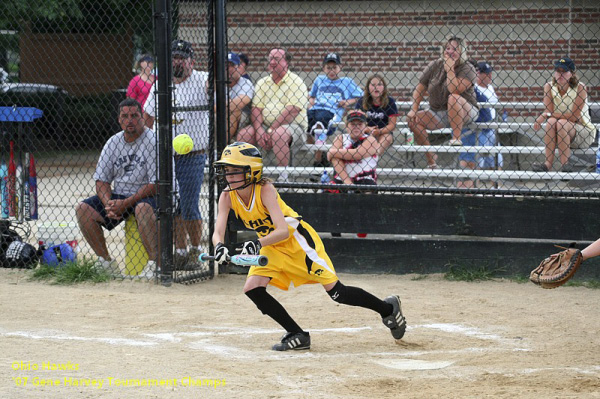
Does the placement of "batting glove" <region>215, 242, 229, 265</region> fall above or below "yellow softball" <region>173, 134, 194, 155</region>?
below

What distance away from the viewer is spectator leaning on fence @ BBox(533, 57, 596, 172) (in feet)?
28.9

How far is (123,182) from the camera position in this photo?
26.9 ft

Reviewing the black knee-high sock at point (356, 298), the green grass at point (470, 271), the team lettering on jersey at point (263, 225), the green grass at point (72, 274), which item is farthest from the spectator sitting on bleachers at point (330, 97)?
the black knee-high sock at point (356, 298)

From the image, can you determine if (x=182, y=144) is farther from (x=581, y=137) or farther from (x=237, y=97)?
(x=581, y=137)

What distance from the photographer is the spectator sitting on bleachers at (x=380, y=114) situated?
30.3 feet

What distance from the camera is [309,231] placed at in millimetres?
5922

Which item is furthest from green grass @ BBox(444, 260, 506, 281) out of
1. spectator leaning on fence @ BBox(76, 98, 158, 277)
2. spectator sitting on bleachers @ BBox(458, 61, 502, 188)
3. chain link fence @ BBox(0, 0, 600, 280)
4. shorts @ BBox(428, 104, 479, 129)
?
spectator leaning on fence @ BBox(76, 98, 158, 277)

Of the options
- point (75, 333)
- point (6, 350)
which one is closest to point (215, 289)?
point (75, 333)

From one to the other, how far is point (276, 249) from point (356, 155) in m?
3.17

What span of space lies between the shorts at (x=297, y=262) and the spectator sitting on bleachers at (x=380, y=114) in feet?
11.8

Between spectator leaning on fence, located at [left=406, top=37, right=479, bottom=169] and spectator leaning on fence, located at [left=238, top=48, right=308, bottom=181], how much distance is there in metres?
1.35

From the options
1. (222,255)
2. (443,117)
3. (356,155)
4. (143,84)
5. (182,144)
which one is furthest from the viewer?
(143,84)

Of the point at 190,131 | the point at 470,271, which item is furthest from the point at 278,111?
the point at 470,271

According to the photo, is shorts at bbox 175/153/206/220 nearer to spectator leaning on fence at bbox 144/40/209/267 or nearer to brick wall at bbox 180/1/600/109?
spectator leaning on fence at bbox 144/40/209/267
